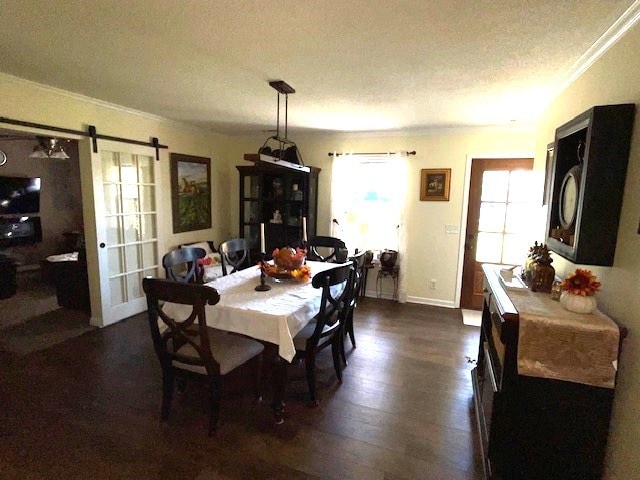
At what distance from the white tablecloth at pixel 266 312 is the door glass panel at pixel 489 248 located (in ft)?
8.99

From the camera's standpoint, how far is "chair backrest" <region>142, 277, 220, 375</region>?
5.82 ft

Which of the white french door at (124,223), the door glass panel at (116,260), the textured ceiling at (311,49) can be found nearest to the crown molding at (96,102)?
the textured ceiling at (311,49)

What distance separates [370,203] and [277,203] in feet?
4.48

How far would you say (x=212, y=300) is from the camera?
1.77m

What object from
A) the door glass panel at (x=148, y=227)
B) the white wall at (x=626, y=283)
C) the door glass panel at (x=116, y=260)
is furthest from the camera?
the door glass panel at (x=148, y=227)

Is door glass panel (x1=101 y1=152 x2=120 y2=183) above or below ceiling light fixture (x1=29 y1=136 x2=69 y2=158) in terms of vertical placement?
below

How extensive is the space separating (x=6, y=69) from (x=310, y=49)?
7.77ft

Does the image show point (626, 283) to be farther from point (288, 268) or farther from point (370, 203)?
point (370, 203)

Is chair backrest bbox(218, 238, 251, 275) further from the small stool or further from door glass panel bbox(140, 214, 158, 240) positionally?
the small stool

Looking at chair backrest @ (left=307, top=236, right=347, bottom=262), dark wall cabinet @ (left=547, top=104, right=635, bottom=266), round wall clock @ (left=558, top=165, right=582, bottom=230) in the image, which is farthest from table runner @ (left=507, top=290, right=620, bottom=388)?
chair backrest @ (left=307, top=236, right=347, bottom=262)

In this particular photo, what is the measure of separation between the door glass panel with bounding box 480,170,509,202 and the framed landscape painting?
3.82m

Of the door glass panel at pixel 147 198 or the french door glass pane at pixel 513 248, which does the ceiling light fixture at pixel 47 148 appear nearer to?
the door glass panel at pixel 147 198

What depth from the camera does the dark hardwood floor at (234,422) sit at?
1.74m

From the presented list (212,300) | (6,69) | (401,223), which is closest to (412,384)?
(212,300)
